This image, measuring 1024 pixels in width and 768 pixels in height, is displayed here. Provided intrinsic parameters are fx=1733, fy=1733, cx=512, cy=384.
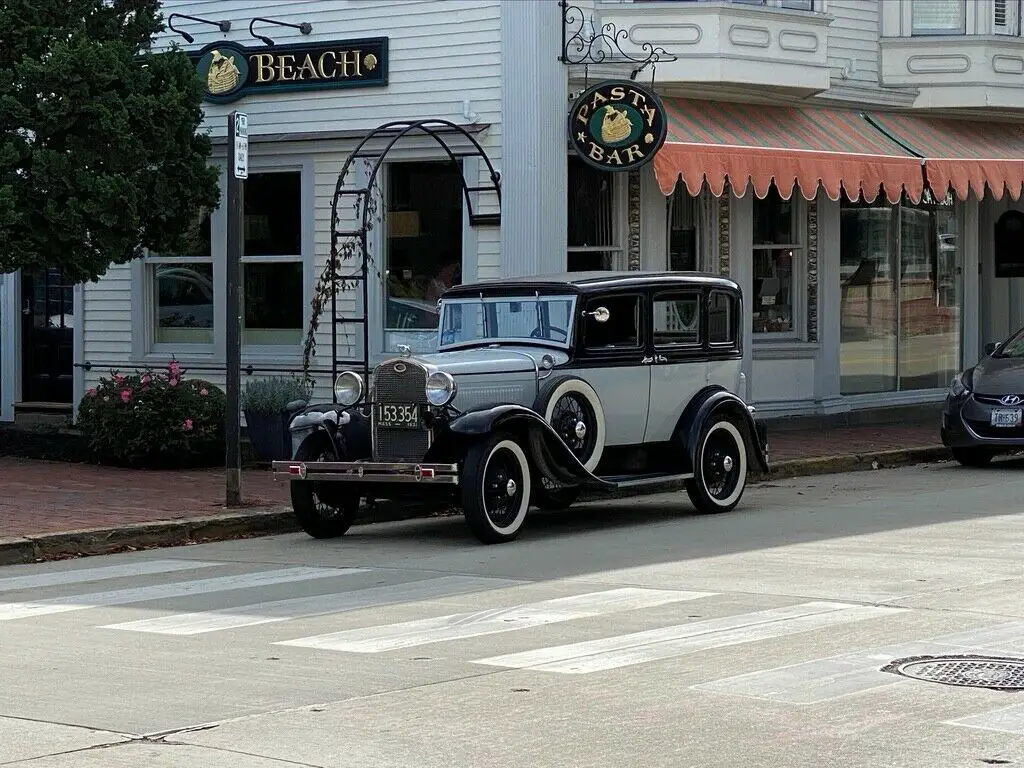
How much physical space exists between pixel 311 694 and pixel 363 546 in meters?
5.21

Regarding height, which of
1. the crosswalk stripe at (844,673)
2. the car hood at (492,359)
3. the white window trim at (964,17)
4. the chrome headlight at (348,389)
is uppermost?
the white window trim at (964,17)

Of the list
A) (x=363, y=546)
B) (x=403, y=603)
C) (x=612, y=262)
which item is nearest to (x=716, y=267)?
(x=612, y=262)

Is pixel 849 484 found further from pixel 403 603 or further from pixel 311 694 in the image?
pixel 311 694

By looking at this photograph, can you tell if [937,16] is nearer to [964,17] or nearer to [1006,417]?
[964,17]

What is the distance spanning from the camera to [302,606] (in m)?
9.64

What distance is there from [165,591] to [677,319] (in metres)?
5.20

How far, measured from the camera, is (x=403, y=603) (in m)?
9.66

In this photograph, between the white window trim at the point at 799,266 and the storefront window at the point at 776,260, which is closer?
the storefront window at the point at 776,260

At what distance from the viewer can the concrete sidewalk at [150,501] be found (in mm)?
12523

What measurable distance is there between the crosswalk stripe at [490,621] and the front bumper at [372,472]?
2251 mm

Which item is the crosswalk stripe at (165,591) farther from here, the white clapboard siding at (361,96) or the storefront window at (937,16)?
the storefront window at (937,16)

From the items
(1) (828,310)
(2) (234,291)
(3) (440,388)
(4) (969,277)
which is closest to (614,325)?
(3) (440,388)

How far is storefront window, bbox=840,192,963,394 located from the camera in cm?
2202

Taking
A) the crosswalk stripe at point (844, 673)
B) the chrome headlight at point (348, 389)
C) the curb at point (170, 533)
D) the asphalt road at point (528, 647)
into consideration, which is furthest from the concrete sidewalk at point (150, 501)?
the crosswalk stripe at point (844, 673)
